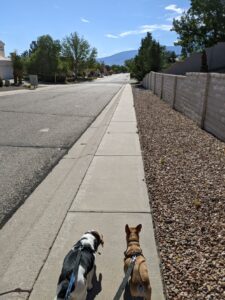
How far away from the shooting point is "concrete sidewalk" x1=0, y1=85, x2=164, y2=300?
9.63ft

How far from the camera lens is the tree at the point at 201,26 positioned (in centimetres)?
4500

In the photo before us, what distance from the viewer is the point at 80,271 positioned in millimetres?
2377

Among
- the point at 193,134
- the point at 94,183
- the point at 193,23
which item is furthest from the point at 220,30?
the point at 94,183

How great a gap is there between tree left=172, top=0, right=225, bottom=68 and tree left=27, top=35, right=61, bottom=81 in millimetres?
22814

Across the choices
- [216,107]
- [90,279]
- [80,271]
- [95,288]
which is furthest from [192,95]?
[80,271]

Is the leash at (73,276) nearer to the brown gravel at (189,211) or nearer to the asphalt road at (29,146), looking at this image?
the brown gravel at (189,211)

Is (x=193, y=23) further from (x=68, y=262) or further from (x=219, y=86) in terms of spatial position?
(x=68, y=262)

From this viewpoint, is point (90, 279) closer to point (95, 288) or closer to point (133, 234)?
point (95, 288)

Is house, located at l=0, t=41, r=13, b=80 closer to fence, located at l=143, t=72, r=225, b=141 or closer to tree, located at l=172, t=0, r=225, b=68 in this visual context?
tree, located at l=172, t=0, r=225, b=68

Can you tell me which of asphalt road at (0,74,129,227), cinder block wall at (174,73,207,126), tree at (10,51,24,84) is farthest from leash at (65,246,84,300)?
tree at (10,51,24,84)

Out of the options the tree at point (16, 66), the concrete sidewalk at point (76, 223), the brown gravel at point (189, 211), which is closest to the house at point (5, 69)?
the tree at point (16, 66)

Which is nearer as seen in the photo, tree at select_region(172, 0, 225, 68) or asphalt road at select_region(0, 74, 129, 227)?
asphalt road at select_region(0, 74, 129, 227)

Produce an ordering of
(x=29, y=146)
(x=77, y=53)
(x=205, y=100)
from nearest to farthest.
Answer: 1. (x=29, y=146)
2. (x=205, y=100)
3. (x=77, y=53)

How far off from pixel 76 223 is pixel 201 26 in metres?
49.4
